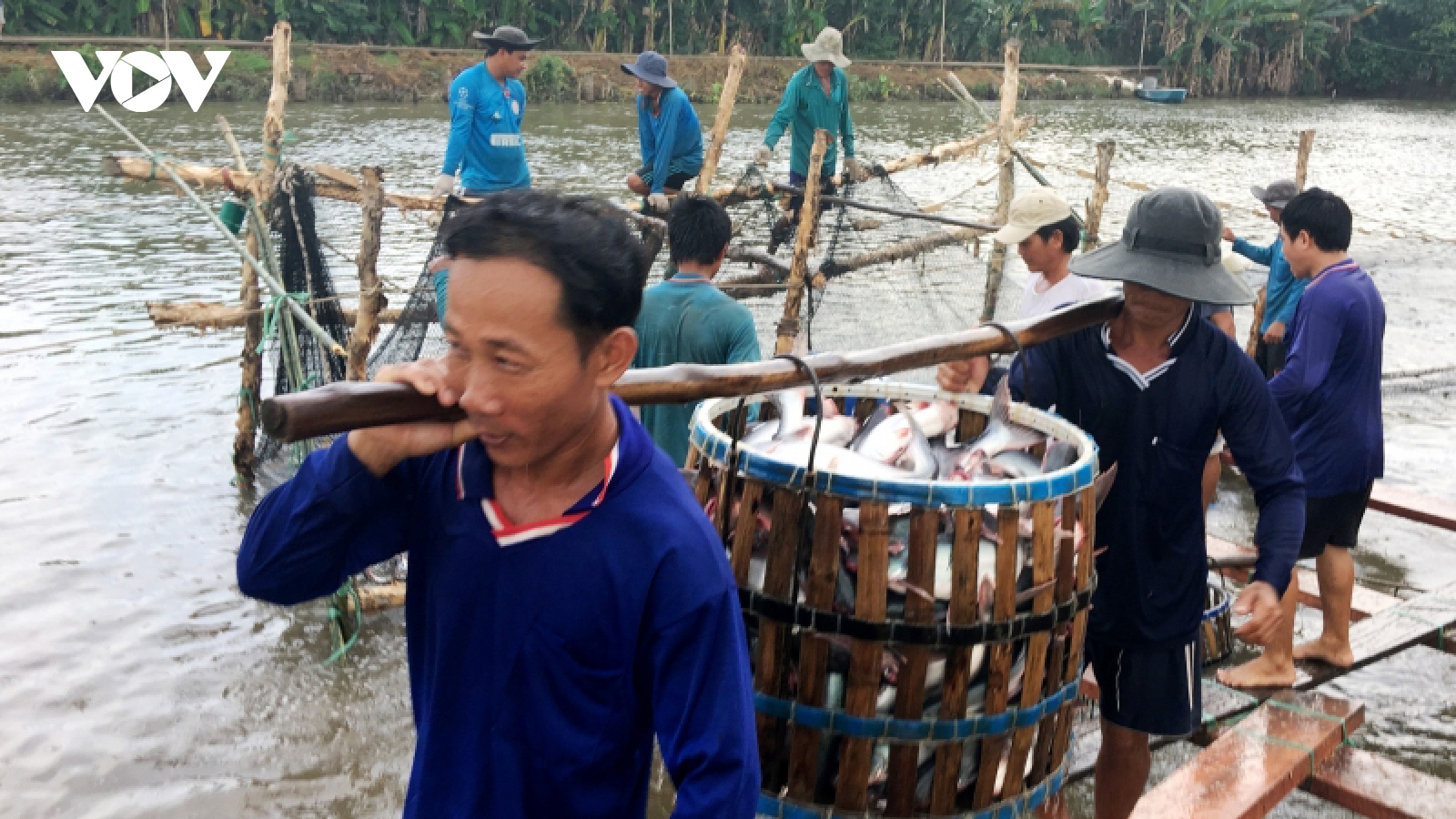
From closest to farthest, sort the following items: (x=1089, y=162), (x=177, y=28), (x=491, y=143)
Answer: (x=491, y=143) < (x=1089, y=162) < (x=177, y=28)

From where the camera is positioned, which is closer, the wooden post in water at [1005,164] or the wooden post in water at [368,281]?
the wooden post in water at [368,281]

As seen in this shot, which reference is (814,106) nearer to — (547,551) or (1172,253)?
(1172,253)

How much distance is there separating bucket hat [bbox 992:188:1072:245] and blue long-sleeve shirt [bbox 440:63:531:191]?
4.18m

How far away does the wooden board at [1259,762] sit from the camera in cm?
332

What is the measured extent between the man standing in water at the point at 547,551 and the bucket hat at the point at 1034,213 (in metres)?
3.46

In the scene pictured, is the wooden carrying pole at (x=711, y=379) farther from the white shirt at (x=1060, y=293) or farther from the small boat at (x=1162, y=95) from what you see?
the small boat at (x=1162, y=95)

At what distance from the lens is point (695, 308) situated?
14.2ft

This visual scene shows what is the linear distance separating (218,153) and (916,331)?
14.5 metres

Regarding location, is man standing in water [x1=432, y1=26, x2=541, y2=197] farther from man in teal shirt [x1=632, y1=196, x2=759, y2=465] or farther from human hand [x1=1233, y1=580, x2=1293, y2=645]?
human hand [x1=1233, y1=580, x2=1293, y2=645]

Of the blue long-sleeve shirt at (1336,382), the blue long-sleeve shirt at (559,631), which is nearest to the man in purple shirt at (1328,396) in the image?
the blue long-sleeve shirt at (1336,382)

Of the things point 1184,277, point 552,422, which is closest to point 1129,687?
point 1184,277

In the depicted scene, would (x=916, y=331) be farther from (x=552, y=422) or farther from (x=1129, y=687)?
(x=552, y=422)

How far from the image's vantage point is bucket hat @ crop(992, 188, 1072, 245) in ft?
15.8

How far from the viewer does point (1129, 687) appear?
3.16 metres
